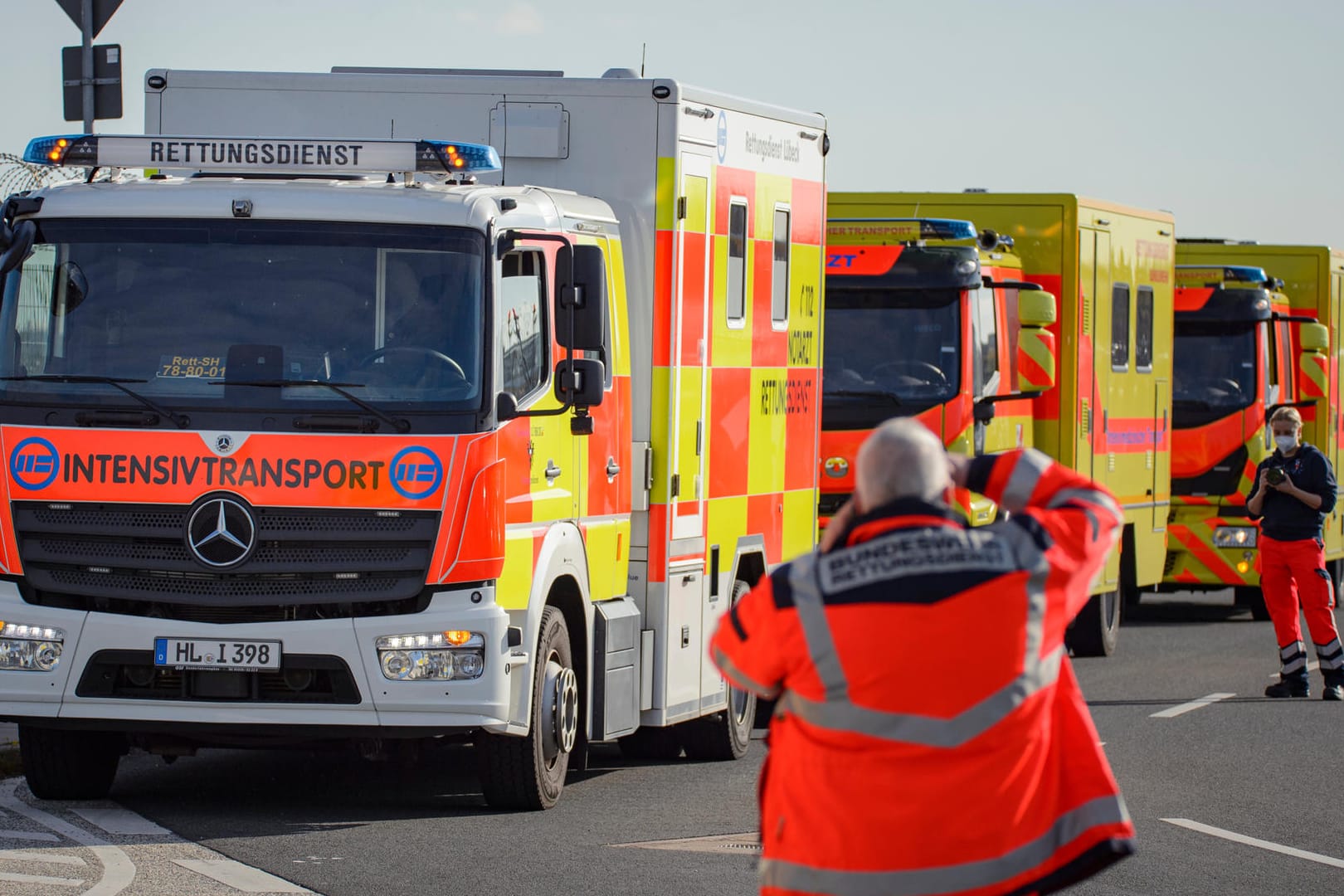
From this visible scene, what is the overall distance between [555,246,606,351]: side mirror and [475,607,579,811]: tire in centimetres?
127

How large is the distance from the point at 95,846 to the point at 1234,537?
45.5 feet

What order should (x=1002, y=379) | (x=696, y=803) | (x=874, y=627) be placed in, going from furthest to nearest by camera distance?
(x=1002, y=379), (x=696, y=803), (x=874, y=627)

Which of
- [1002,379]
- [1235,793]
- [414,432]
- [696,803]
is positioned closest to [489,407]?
[414,432]

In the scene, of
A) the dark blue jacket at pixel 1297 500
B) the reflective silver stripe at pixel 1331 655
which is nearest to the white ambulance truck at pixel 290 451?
the dark blue jacket at pixel 1297 500

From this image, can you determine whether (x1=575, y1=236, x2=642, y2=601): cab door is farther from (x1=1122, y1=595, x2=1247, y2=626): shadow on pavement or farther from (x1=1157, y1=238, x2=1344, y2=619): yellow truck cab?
(x1=1122, y1=595, x2=1247, y2=626): shadow on pavement

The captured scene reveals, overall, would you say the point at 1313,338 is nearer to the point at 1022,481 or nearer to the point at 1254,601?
the point at 1254,601

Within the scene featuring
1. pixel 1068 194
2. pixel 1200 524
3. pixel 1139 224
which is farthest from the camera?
pixel 1200 524

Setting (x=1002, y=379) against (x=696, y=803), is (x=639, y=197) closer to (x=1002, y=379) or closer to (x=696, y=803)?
(x=696, y=803)

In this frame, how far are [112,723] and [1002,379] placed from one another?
7.84 metres

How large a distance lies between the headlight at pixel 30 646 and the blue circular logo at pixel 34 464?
56 cm

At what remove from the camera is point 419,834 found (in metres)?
9.02

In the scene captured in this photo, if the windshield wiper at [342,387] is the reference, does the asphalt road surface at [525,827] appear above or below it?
below

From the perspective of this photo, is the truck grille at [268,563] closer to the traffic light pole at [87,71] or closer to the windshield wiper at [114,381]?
the windshield wiper at [114,381]

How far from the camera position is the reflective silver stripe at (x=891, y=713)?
14.3ft
